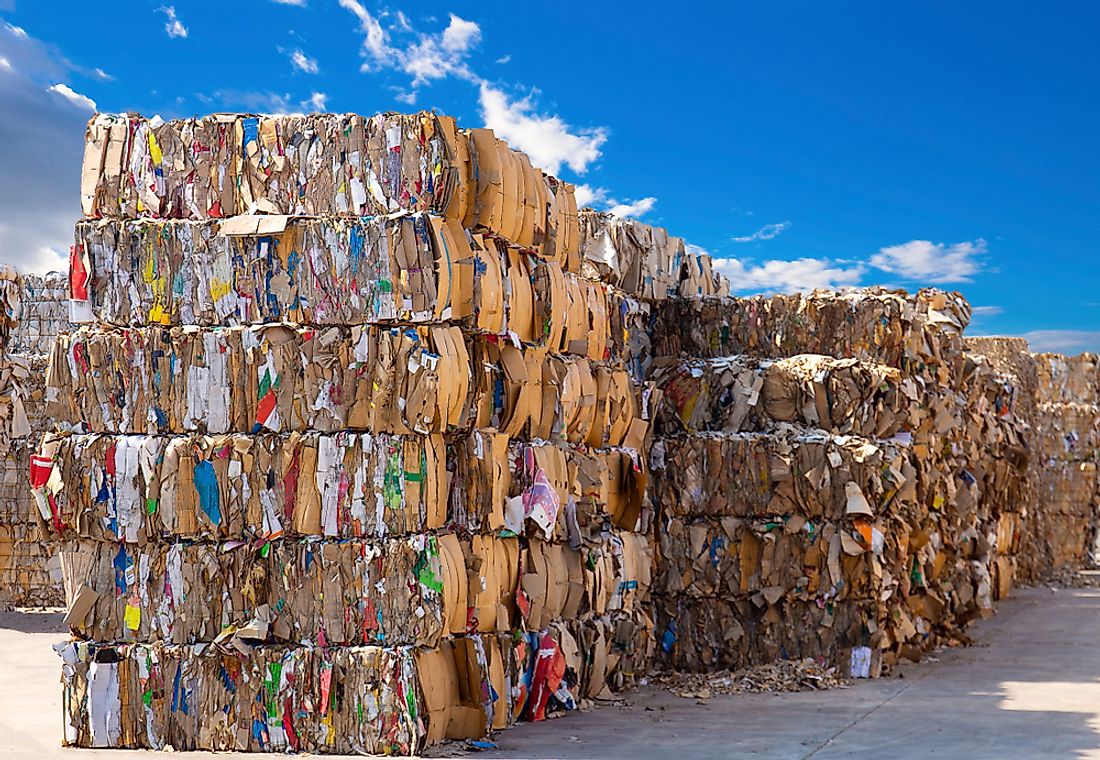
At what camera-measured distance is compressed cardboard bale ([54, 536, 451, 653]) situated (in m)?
8.01

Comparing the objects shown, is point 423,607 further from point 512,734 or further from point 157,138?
point 157,138

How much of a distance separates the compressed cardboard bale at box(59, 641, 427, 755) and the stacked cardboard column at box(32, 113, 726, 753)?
0.05 ft

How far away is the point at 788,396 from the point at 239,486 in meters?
5.48

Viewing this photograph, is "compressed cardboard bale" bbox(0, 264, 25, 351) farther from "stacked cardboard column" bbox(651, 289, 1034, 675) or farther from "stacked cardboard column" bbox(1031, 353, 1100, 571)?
"stacked cardboard column" bbox(1031, 353, 1100, 571)

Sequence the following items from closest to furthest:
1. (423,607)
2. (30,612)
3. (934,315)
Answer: (423,607) < (934,315) < (30,612)

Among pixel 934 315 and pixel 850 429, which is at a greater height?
pixel 934 315

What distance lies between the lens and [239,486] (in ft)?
27.2

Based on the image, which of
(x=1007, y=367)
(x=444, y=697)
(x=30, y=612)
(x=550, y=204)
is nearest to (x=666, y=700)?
(x=444, y=697)

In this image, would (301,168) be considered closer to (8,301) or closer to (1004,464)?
(8,301)

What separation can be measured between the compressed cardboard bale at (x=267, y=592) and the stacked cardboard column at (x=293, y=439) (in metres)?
0.01

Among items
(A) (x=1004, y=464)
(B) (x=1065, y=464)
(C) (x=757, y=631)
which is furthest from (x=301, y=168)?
(B) (x=1065, y=464)

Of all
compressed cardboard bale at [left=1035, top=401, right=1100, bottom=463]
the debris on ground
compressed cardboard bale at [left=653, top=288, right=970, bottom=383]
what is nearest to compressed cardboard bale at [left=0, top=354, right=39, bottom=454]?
compressed cardboard bale at [left=653, top=288, right=970, bottom=383]

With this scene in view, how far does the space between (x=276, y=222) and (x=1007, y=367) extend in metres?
15.9

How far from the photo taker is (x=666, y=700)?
10273 mm
